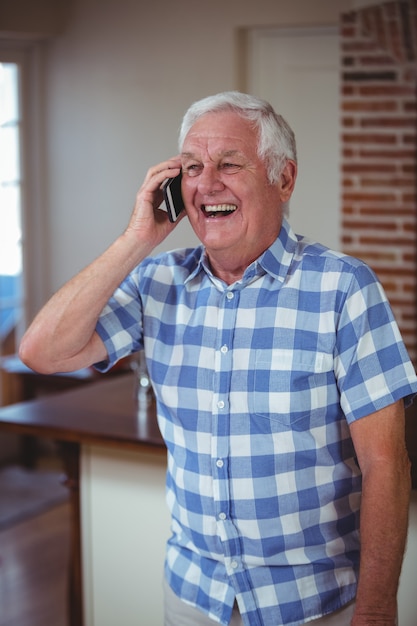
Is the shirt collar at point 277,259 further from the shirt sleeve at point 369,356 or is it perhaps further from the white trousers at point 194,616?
the white trousers at point 194,616

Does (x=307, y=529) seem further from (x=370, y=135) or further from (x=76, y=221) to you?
(x=76, y=221)

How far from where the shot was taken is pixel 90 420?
8.72 feet

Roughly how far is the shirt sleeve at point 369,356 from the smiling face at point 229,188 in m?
0.22

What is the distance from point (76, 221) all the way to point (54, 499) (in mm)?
1656

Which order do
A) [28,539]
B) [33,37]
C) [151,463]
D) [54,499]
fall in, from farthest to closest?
[33,37] < [54,499] < [28,539] < [151,463]

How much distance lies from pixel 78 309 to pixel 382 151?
2.89 meters

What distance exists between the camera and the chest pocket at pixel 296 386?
61.6 inches

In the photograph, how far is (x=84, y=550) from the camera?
2812 millimetres

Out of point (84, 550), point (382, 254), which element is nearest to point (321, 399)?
point (84, 550)

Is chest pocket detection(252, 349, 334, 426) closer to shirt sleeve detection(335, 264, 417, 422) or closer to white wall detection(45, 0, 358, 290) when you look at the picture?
shirt sleeve detection(335, 264, 417, 422)

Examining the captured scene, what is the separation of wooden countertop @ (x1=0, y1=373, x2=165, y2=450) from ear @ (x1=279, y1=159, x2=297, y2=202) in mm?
946

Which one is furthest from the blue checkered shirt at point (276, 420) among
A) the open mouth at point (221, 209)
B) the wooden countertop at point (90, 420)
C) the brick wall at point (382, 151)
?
the brick wall at point (382, 151)

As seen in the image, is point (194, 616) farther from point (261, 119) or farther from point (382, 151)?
point (382, 151)

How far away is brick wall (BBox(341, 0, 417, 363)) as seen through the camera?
423cm
